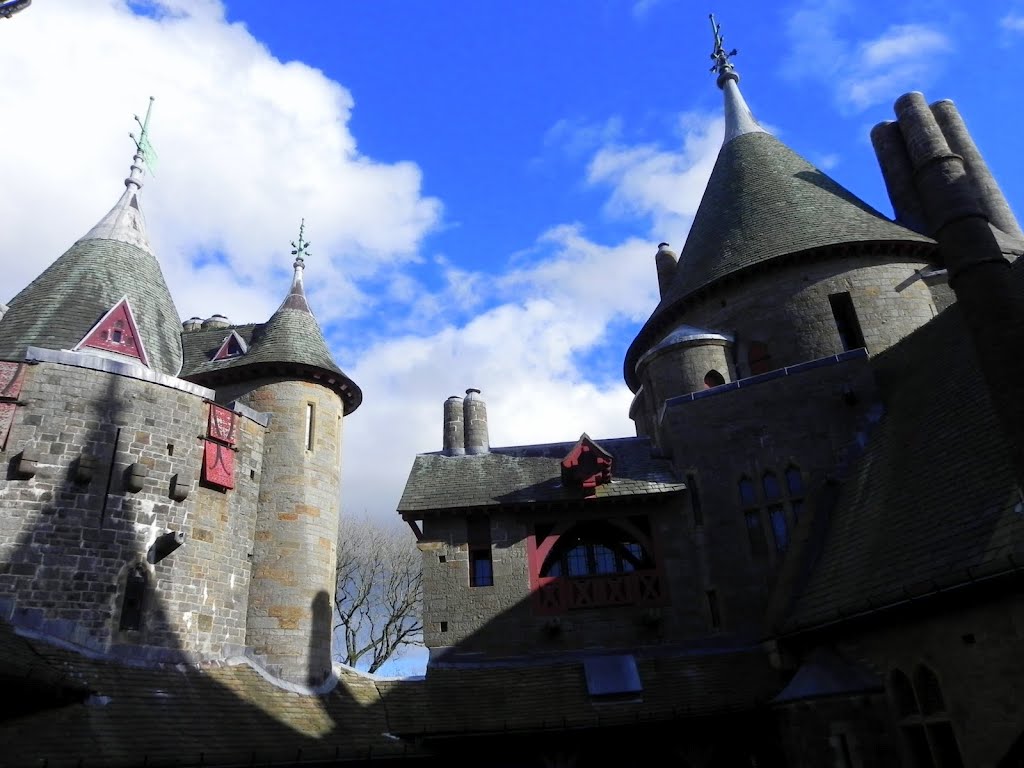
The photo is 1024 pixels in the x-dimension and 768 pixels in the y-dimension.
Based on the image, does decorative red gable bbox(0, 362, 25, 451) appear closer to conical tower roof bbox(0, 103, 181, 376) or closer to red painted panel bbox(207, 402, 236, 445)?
conical tower roof bbox(0, 103, 181, 376)

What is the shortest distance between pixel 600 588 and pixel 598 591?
0.09m

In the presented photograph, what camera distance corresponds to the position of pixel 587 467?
59.7ft

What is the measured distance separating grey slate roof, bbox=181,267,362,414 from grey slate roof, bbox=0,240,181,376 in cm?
67

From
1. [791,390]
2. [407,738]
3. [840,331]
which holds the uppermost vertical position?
[840,331]

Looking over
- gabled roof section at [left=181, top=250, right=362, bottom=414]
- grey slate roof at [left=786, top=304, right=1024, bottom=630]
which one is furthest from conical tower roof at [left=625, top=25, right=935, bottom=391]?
gabled roof section at [left=181, top=250, right=362, bottom=414]

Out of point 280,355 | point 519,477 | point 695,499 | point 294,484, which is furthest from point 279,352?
point 695,499

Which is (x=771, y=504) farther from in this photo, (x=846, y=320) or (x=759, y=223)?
(x=759, y=223)

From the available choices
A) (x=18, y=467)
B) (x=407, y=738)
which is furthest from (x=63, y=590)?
(x=407, y=738)

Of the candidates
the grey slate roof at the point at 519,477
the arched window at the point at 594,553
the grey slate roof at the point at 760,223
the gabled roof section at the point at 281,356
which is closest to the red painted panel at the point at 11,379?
the gabled roof section at the point at 281,356

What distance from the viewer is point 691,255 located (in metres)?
22.9

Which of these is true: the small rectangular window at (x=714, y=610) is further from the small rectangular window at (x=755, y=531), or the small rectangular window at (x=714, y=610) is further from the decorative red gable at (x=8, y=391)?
the decorative red gable at (x=8, y=391)

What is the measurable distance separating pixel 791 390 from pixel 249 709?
45.0 ft

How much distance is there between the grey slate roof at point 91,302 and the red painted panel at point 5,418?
2555 mm

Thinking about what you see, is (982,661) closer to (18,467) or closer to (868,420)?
(868,420)
